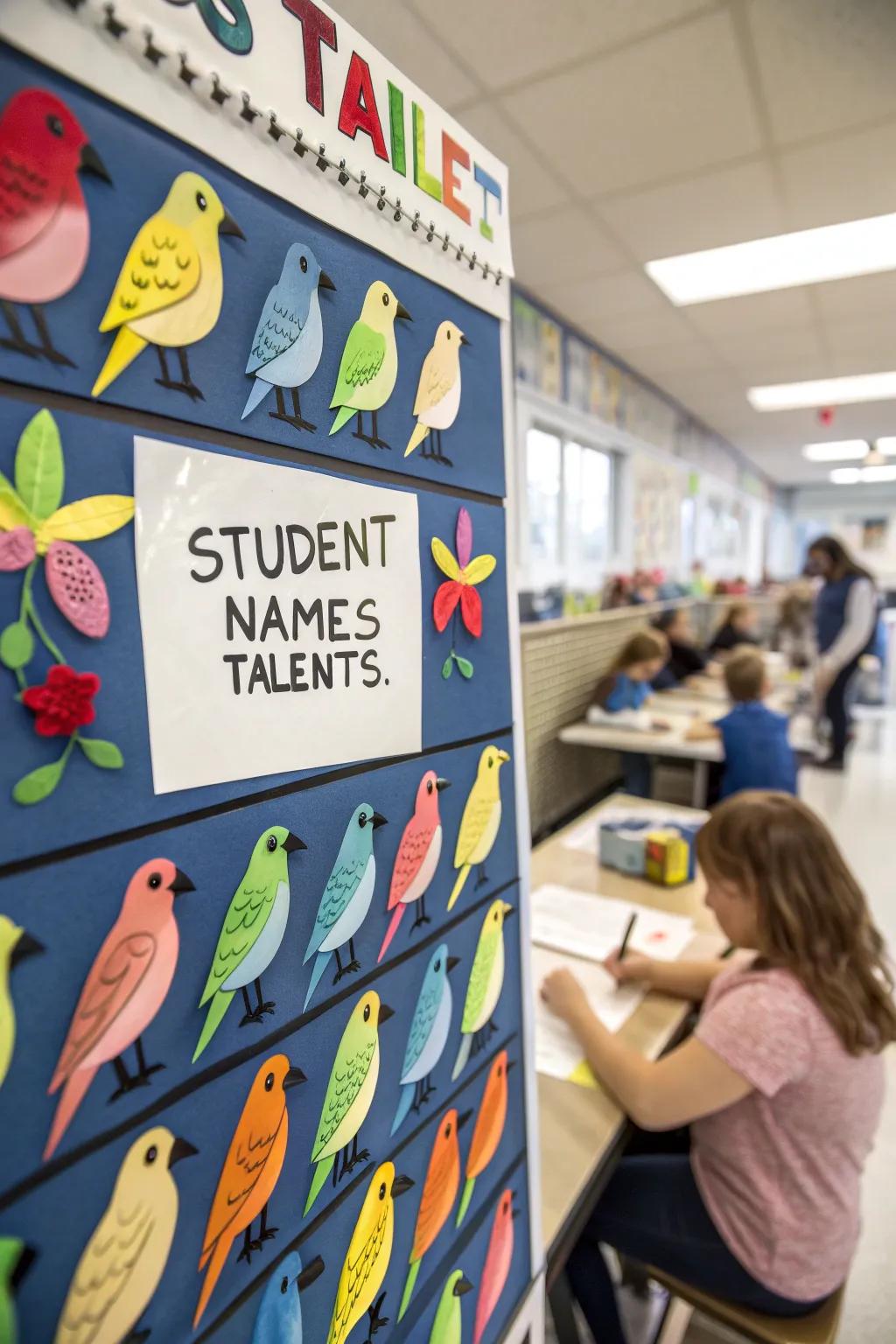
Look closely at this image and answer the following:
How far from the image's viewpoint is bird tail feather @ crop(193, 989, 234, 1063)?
39cm

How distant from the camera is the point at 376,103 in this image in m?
0.47

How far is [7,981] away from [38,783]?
0.28ft

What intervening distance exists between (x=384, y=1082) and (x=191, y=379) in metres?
0.50

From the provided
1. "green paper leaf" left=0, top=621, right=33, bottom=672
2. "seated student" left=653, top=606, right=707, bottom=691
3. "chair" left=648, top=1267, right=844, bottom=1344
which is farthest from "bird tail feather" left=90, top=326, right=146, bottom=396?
"seated student" left=653, top=606, right=707, bottom=691

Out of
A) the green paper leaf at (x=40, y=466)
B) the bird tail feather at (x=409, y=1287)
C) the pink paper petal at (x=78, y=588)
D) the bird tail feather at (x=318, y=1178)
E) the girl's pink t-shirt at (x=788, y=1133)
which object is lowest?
the girl's pink t-shirt at (x=788, y=1133)

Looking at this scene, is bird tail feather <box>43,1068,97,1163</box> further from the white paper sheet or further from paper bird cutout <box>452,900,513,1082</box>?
the white paper sheet

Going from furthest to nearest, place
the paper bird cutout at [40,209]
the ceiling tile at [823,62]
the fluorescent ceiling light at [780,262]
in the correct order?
the fluorescent ceiling light at [780,262] < the ceiling tile at [823,62] < the paper bird cutout at [40,209]

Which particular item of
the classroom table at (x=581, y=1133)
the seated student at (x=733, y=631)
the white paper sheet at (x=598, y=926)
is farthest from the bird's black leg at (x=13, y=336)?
the seated student at (x=733, y=631)

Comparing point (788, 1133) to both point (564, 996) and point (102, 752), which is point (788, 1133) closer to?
point (564, 996)

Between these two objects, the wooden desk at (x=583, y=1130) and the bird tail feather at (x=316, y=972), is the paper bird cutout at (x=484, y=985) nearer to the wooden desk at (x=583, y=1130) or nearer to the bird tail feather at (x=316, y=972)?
the bird tail feather at (x=316, y=972)

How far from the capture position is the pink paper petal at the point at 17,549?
296 mm

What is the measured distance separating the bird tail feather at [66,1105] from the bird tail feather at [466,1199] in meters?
0.43

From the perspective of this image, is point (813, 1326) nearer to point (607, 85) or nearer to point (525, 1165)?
point (525, 1165)

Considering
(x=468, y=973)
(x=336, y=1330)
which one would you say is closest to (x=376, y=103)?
(x=468, y=973)
